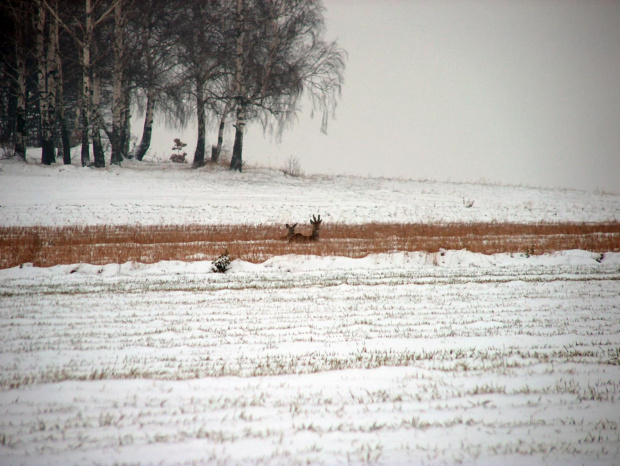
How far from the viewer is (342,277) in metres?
9.74

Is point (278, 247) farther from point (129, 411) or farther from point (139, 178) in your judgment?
point (139, 178)

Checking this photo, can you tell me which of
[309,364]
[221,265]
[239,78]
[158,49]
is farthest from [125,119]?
[309,364]

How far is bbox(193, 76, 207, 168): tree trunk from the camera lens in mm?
28141

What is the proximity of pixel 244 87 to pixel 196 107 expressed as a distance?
3.58 meters

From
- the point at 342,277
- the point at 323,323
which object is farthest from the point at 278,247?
the point at 323,323

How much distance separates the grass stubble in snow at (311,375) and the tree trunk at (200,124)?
2258cm

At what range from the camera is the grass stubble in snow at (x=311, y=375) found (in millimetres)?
2998

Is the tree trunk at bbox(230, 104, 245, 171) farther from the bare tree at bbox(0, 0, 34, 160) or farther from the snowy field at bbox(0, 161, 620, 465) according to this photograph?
the snowy field at bbox(0, 161, 620, 465)

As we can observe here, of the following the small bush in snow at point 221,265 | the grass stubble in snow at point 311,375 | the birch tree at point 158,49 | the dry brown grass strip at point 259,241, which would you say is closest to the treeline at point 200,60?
the birch tree at point 158,49

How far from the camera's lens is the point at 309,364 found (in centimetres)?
441

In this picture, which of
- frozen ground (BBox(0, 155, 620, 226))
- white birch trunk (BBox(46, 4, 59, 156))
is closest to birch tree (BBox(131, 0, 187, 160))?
white birch trunk (BBox(46, 4, 59, 156))

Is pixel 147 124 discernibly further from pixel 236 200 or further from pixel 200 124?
pixel 236 200

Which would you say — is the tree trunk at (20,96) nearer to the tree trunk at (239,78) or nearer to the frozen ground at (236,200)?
the frozen ground at (236,200)

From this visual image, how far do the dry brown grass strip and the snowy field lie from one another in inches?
68.8
